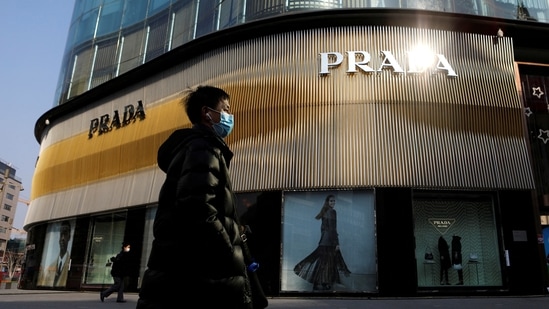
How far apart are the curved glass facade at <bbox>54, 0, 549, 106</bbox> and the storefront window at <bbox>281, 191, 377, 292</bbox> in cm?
718

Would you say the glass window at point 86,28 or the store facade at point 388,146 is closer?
the store facade at point 388,146

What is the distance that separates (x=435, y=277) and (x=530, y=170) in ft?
15.9

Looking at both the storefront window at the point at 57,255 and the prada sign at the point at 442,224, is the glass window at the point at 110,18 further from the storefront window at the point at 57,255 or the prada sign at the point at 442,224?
the prada sign at the point at 442,224

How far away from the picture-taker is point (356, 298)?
1179 cm

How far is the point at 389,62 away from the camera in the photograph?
545 inches

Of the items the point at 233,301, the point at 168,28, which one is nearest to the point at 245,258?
the point at 233,301

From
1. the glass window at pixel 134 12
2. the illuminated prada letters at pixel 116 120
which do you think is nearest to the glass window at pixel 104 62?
the glass window at pixel 134 12

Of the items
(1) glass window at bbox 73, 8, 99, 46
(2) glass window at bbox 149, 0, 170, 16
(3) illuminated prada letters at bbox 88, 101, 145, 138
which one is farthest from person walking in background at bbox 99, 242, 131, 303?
(1) glass window at bbox 73, 8, 99, 46

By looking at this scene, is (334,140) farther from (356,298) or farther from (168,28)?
(168,28)

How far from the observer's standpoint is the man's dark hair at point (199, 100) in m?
3.07

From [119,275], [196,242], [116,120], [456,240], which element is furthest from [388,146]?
[116,120]

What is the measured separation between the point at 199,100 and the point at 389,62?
12.0 metres

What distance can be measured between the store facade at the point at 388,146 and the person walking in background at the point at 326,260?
16 cm

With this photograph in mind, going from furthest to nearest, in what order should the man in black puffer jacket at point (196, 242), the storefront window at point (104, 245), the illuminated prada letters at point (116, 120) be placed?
the illuminated prada letters at point (116, 120) → the storefront window at point (104, 245) → the man in black puffer jacket at point (196, 242)
